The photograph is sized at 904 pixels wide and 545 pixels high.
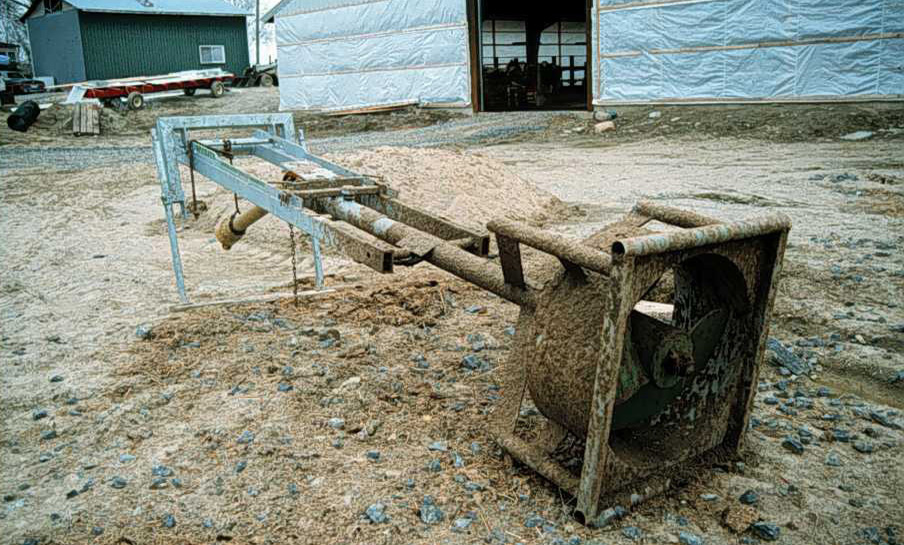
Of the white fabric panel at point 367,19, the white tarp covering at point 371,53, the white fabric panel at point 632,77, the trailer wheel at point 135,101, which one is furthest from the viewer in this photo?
the trailer wheel at point 135,101

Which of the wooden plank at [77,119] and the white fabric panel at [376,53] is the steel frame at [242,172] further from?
the wooden plank at [77,119]

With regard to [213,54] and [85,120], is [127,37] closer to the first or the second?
[213,54]

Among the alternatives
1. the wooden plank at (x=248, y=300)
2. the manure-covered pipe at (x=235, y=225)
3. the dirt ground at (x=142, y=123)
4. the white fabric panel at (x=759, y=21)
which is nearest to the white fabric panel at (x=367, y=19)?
the dirt ground at (x=142, y=123)

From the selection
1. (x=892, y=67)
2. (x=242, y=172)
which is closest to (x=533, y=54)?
(x=892, y=67)

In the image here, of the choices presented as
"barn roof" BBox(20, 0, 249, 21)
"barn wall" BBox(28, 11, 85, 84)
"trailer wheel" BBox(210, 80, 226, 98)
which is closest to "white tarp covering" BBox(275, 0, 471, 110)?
"trailer wheel" BBox(210, 80, 226, 98)

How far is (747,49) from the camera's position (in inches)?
628

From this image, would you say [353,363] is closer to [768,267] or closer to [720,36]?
A: [768,267]

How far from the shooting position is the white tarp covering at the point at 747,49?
14586mm

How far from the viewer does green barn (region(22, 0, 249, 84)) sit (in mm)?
32469

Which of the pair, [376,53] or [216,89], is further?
[216,89]

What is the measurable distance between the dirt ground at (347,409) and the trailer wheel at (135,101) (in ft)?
63.9

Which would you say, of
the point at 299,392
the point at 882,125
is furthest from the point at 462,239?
the point at 882,125

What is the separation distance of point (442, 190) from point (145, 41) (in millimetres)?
31084

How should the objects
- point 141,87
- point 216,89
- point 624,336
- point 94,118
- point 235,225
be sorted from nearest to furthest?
point 624,336, point 235,225, point 94,118, point 141,87, point 216,89
